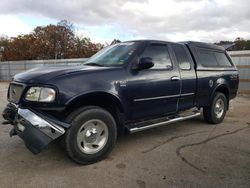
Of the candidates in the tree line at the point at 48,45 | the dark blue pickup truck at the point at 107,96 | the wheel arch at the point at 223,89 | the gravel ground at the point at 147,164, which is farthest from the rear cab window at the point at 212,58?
the tree line at the point at 48,45

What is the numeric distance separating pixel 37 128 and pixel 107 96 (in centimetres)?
114

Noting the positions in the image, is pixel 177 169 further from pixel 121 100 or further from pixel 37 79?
pixel 37 79

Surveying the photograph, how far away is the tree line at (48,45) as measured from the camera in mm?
34750

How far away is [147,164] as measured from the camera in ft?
13.1

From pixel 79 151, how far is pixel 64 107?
691 mm

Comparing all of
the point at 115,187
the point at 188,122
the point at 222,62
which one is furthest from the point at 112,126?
the point at 222,62

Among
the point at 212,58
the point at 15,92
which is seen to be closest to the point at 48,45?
the point at 212,58

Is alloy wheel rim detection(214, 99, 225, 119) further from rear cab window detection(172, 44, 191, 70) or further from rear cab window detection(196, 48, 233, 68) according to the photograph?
rear cab window detection(172, 44, 191, 70)

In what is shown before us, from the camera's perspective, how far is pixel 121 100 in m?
4.26

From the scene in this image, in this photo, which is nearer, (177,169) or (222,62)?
(177,169)

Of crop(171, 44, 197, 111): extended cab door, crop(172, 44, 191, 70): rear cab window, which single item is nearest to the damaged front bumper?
crop(171, 44, 197, 111): extended cab door

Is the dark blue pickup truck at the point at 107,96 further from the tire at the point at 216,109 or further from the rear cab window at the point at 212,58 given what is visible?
the tire at the point at 216,109

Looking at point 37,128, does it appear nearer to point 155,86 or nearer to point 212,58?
point 155,86

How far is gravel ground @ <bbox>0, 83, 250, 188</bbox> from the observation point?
11.3ft
